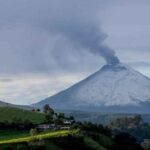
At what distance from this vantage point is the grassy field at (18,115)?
127 meters

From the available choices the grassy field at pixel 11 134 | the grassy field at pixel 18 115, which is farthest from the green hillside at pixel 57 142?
the grassy field at pixel 18 115

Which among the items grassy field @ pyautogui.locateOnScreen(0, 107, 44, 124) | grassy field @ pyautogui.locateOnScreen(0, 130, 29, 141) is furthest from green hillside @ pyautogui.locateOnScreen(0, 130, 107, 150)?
grassy field @ pyautogui.locateOnScreen(0, 107, 44, 124)

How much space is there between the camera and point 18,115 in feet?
434

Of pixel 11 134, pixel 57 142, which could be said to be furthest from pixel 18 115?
pixel 57 142

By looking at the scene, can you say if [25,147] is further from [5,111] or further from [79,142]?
[5,111]

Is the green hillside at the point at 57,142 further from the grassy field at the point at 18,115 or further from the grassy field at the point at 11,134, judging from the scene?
the grassy field at the point at 18,115

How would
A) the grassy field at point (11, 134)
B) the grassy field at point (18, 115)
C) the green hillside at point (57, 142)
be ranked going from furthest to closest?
the grassy field at point (18, 115) < the grassy field at point (11, 134) < the green hillside at point (57, 142)

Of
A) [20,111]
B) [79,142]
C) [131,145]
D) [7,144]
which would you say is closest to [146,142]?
[20,111]

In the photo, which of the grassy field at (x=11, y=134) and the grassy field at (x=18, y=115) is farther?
the grassy field at (x=18, y=115)

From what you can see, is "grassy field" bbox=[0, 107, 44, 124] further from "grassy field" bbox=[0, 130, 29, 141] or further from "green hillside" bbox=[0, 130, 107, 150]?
"green hillside" bbox=[0, 130, 107, 150]

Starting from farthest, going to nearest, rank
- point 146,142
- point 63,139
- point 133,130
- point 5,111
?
point 133,130 < point 146,142 < point 5,111 < point 63,139

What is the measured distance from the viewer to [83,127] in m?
114

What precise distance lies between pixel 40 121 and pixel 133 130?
71486mm

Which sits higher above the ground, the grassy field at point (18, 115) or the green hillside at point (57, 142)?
the grassy field at point (18, 115)
